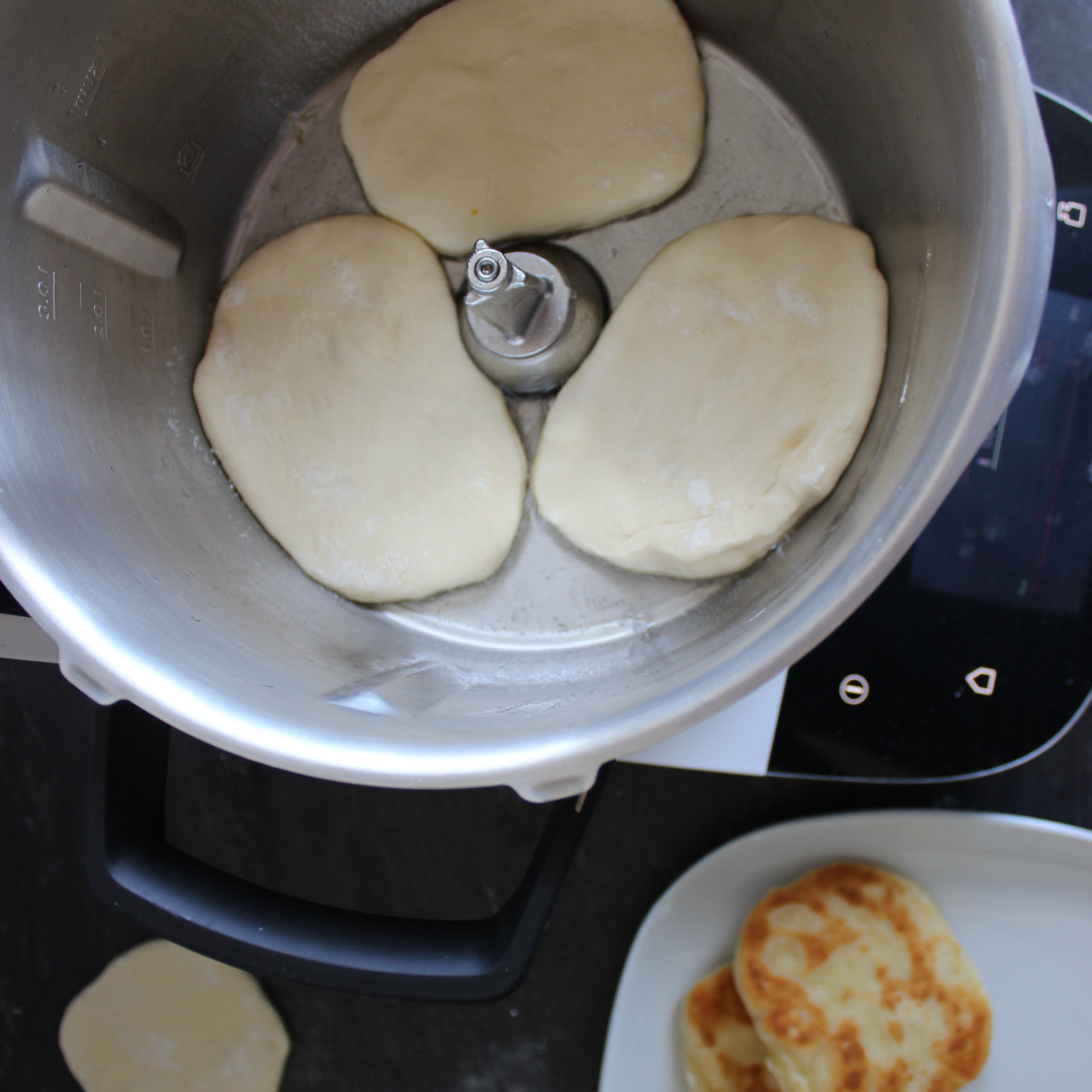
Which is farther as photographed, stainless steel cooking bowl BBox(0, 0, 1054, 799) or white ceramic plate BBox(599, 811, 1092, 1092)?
white ceramic plate BBox(599, 811, 1092, 1092)

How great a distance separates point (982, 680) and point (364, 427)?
44 cm

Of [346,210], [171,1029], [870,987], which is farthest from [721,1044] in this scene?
[346,210]

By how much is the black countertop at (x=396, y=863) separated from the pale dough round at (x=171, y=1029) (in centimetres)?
2

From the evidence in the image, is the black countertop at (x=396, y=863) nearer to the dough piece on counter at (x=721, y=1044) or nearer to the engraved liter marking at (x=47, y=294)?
the dough piece on counter at (x=721, y=1044)

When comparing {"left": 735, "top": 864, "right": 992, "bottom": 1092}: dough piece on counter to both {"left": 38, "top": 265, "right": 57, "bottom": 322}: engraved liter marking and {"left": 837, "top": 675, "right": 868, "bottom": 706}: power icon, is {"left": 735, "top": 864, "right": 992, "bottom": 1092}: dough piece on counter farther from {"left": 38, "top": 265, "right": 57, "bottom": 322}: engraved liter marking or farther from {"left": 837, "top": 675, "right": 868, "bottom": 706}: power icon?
{"left": 38, "top": 265, "right": 57, "bottom": 322}: engraved liter marking

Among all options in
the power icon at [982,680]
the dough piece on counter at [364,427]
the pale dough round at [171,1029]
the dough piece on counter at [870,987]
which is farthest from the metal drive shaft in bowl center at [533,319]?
the pale dough round at [171,1029]

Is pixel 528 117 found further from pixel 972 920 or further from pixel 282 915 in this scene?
pixel 972 920

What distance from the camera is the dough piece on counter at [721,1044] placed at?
2.08 ft

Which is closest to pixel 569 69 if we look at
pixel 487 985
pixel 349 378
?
pixel 349 378

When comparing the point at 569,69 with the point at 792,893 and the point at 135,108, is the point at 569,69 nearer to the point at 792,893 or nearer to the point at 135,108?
the point at 135,108

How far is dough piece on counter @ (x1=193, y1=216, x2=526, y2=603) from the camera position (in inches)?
21.1

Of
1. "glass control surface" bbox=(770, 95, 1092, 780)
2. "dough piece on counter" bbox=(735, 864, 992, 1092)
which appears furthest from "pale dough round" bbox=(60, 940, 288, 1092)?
"glass control surface" bbox=(770, 95, 1092, 780)

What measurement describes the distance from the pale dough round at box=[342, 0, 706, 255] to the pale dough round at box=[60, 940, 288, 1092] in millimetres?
665

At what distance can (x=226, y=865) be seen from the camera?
72 cm
